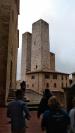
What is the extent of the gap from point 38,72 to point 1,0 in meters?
43.0

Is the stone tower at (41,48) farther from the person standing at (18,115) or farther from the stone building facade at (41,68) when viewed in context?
the person standing at (18,115)

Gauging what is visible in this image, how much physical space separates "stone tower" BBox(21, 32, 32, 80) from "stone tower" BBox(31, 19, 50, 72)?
14.6ft

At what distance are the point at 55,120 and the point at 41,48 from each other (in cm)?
5835

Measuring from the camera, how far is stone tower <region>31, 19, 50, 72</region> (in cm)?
6162

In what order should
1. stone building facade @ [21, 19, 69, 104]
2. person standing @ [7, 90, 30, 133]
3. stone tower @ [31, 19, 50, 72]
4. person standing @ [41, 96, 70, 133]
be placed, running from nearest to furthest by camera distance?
person standing @ [41, 96, 70, 133] < person standing @ [7, 90, 30, 133] < stone building facade @ [21, 19, 69, 104] < stone tower @ [31, 19, 50, 72]

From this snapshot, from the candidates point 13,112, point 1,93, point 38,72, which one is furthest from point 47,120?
point 38,72

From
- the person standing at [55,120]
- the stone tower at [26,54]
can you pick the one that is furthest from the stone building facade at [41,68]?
the person standing at [55,120]

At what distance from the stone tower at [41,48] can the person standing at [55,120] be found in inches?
2237

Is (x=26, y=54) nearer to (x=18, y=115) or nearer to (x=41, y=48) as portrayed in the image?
(x=41, y=48)

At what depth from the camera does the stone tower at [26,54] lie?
223 ft

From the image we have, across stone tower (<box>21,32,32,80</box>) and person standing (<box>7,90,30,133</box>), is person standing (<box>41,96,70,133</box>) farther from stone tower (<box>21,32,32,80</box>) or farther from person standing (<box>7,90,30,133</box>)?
stone tower (<box>21,32,32,80</box>)

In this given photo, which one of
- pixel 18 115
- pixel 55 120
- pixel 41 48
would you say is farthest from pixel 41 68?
pixel 55 120

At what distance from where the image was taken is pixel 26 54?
68938mm

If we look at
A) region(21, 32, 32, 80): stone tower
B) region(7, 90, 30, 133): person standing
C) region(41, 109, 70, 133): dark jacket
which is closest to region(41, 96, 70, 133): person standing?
region(41, 109, 70, 133): dark jacket
